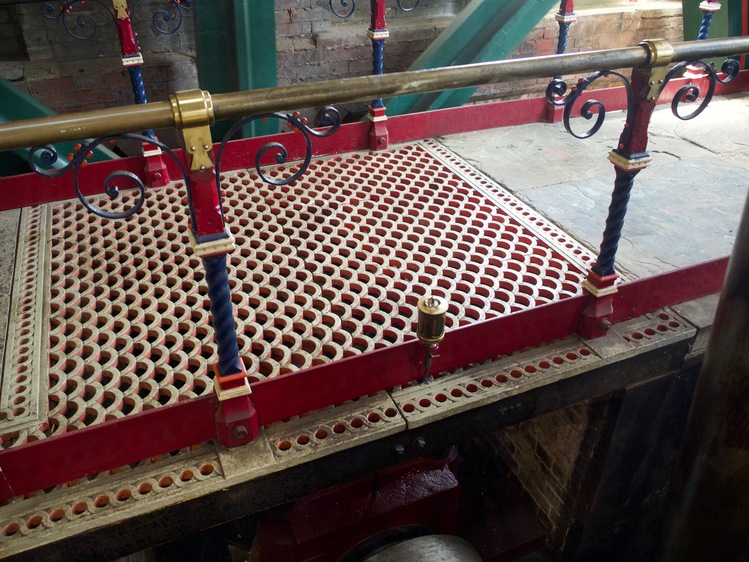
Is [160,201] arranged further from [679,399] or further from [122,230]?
[679,399]

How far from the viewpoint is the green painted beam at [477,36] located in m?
4.30

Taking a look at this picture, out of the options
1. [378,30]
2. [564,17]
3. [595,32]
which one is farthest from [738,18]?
[378,30]

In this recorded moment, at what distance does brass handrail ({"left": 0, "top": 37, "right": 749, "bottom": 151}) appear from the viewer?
1.55 m

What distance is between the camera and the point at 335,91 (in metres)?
1.83

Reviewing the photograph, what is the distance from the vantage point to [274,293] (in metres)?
2.74

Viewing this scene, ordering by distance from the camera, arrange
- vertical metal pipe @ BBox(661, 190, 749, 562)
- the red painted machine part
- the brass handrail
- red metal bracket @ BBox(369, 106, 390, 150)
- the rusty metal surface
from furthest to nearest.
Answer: red metal bracket @ BBox(369, 106, 390, 150) → the red painted machine part → the rusty metal surface → the brass handrail → vertical metal pipe @ BBox(661, 190, 749, 562)

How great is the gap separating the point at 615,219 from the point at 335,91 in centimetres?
124

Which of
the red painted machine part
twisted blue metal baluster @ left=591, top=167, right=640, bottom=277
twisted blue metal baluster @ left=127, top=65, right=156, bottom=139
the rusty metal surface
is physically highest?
twisted blue metal baluster @ left=127, top=65, right=156, bottom=139

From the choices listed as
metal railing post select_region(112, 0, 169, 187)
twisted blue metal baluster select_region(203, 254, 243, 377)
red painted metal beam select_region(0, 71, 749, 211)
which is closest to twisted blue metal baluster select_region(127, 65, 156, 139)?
metal railing post select_region(112, 0, 169, 187)

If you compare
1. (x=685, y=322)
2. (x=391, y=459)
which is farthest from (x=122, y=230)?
(x=685, y=322)

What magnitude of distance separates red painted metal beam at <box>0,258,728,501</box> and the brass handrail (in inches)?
36.2

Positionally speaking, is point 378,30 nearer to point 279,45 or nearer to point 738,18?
point 279,45

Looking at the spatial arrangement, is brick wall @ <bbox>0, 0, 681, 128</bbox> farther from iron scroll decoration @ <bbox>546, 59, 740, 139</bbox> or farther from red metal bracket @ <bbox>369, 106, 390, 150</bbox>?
iron scroll decoration @ <bbox>546, 59, 740, 139</bbox>

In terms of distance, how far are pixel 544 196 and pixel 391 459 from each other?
6.27 ft
